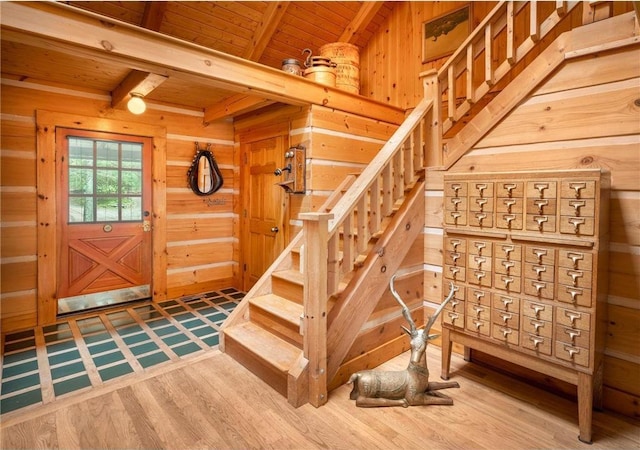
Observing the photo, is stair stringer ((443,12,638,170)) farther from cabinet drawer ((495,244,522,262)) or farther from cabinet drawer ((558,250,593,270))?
cabinet drawer ((558,250,593,270))

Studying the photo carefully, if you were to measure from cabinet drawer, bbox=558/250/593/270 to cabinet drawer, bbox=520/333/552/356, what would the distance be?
16.6 inches

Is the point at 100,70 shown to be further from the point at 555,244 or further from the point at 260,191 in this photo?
the point at 555,244

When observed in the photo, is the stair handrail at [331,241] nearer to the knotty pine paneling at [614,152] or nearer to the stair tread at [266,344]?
the stair tread at [266,344]

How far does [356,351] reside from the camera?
238 centimetres

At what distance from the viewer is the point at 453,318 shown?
2.28m

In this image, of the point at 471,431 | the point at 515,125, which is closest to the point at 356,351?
the point at 471,431

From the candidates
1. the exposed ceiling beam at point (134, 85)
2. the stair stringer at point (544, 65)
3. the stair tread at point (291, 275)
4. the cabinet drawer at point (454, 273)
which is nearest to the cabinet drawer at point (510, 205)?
the cabinet drawer at point (454, 273)

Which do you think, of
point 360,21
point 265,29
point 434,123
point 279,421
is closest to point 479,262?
point 434,123

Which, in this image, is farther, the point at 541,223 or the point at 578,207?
the point at 541,223

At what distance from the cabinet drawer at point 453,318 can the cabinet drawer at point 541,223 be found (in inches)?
27.7

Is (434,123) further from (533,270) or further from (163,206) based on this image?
(163,206)

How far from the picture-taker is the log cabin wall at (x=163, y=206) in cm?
321

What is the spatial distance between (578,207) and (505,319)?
0.74m

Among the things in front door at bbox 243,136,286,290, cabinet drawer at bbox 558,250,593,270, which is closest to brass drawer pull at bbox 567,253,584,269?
cabinet drawer at bbox 558,250,593,270
